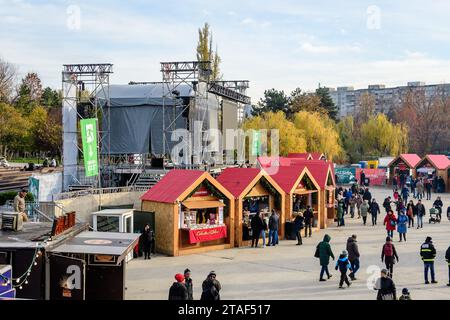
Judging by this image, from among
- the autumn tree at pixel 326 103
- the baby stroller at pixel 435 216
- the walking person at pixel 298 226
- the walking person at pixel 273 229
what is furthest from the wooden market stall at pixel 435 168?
the autumn tree at pixel 326 103

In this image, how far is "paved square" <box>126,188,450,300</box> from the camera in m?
12.6

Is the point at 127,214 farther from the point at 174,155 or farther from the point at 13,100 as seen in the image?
the point at 13,100

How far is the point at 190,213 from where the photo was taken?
58.0ft

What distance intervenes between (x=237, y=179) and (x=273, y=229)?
2.34 m

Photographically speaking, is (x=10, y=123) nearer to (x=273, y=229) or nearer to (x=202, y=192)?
(x=202, y=192)

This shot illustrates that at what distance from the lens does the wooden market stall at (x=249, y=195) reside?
18.9 metres

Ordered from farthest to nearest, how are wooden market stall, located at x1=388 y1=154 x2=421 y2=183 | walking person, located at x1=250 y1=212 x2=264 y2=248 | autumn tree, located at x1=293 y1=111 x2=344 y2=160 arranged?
1. autumn tree, located at x1=293 y1=111 x2=344 y2=160
2. wooden market stall, located at x1=388 y1=154 x2=421 y2=183
3. walking person, located at x1=250 y1=212 x2=264 y2=248

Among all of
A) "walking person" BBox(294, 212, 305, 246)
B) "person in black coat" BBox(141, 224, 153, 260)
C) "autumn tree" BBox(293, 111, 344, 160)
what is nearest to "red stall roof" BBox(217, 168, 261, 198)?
"walking person" BBox(294, 212, 305, 246)

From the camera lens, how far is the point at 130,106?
107ft

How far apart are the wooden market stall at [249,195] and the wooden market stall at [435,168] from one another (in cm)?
2202

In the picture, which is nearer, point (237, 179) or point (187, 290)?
point (187, 290)

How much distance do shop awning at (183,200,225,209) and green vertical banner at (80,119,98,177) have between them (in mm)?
4145

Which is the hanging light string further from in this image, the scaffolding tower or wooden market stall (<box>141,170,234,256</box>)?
the scaffolding tower

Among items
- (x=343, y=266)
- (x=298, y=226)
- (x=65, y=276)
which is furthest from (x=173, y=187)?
(x=65, y=276)
